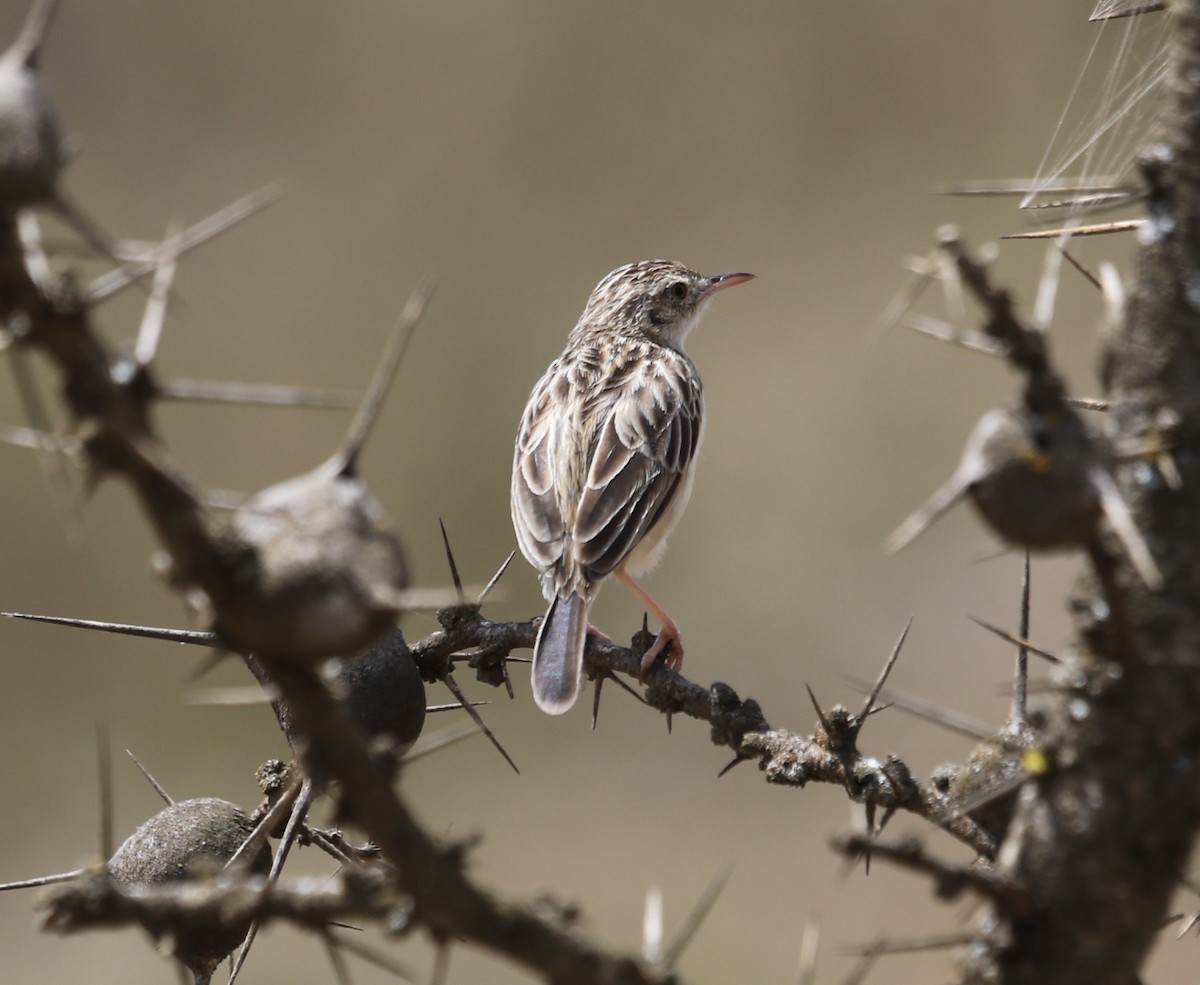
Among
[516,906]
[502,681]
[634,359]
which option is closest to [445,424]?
[634,359]

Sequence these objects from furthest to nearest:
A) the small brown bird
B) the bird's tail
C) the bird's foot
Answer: the small brown bird, the bird's tail, the bird's foot

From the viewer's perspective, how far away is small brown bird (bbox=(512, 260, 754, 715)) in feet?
18.8

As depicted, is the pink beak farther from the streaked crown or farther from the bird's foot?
the bird's foot

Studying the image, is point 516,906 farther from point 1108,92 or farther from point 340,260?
point 340,260

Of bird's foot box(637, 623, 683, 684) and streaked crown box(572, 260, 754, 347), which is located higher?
streaked crown box(572, 260, 754, 347)

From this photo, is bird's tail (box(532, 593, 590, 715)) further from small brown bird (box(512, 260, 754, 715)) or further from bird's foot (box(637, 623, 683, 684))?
bird's foot (box(637, 623, 683, 684))

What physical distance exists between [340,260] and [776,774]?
15.2m

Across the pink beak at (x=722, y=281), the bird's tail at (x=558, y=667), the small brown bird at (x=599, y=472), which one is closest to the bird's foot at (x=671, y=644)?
the small brown bird at (x=599, y=472)

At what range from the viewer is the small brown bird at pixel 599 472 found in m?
5.72

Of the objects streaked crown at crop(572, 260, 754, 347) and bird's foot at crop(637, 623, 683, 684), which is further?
streaked crown at crop(572, 260, 754, 347)

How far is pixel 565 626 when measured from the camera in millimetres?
5508

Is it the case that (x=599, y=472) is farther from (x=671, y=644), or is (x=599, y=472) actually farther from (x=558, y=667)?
(x=558, y=667)

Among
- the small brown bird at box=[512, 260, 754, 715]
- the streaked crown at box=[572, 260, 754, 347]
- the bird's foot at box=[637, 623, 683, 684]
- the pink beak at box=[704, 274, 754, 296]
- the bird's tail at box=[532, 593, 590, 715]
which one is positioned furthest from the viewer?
the streaked crown at box=[572, 260, 754, 347]

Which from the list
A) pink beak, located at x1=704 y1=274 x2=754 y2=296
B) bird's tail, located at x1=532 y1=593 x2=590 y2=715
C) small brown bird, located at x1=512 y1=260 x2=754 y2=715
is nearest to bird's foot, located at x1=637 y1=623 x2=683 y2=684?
small brown bird, located at x1=512 y1=260 x2=754 y2=715
